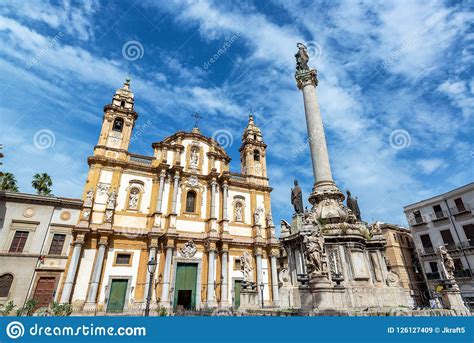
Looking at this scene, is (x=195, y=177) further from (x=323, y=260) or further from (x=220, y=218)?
(x=323, y=260)

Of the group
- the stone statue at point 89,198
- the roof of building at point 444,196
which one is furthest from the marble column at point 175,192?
the roof of building at point 444,196

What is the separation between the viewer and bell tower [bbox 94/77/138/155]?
822 inches

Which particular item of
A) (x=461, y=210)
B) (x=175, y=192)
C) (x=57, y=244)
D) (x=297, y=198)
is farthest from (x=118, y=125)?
(x=461, y=210)

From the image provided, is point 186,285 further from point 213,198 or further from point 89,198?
point 89,198

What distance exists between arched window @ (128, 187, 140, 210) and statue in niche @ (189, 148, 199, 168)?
17.1ft

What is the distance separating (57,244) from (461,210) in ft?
103

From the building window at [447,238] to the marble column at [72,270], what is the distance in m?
28.7

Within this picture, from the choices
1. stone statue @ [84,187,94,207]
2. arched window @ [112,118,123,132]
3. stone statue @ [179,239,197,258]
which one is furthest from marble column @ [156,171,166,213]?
arched window @ [112,118,123,132]

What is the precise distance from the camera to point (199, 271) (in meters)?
19.2

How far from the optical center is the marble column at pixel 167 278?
17.1 metres

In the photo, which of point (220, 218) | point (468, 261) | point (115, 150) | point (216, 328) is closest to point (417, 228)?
point (468, 261)

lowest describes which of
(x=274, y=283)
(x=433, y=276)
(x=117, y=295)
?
(x=117, y=295)

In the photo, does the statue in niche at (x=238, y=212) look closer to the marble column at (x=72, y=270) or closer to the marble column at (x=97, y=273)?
the marble column at (x=97, y=273)

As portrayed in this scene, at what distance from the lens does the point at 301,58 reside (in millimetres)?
14016
